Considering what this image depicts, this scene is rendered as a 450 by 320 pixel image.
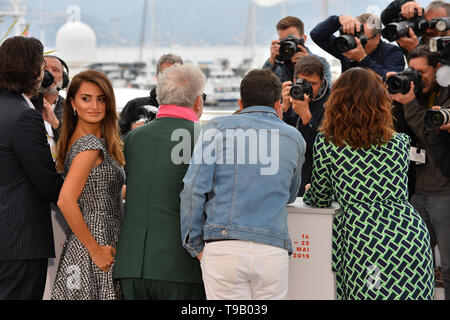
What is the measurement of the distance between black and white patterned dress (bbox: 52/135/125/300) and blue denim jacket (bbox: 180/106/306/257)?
1.09ft

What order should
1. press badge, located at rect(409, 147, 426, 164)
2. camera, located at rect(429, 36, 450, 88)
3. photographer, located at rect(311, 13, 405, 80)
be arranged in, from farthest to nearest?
1. photographer, located at rect(311, 13, 405, 80)
2. press badge, located at rect(409, 147, 426, 164)
3. camera, located at rect(429, 36, 450, 88)

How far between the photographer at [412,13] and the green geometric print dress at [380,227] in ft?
3.20

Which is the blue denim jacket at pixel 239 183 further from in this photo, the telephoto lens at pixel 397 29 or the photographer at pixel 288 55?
the photographer at pixel 288 55

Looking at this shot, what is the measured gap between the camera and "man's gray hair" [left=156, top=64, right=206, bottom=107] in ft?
6.33

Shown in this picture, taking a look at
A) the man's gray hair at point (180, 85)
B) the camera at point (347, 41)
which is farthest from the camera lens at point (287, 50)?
the man's gray hair at point (180, 85)

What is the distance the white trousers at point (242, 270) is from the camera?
1763 millimetres

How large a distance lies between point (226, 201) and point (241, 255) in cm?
19

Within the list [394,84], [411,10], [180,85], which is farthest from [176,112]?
[411,10]

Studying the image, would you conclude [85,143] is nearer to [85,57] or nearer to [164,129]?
[164,129]

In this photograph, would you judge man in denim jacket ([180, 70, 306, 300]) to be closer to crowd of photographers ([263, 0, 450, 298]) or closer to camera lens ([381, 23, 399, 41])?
crowd of photographers ([263, 0, 450, 298])

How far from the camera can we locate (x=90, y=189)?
195cm

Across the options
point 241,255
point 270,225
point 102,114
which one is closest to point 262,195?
point 270,225

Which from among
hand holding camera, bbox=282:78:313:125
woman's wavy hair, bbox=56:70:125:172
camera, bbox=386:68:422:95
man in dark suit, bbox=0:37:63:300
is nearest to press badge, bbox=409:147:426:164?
camera, bbox=386:68:422:95

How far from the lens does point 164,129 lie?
1.92 meters
